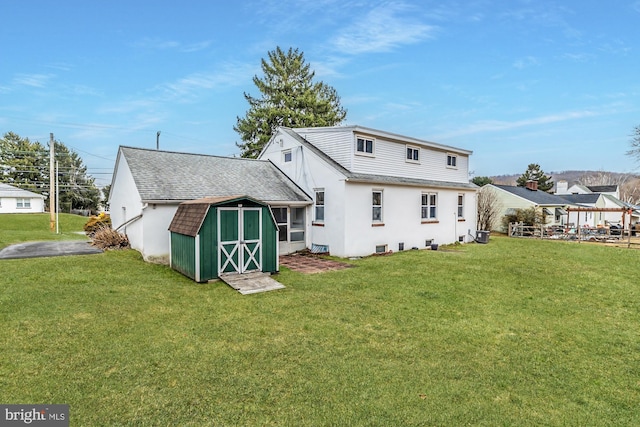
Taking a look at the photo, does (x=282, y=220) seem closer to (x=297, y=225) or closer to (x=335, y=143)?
(x=297, y=225)

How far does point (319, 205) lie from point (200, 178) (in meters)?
5.77

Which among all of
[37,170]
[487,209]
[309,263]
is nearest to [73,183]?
[37,170]

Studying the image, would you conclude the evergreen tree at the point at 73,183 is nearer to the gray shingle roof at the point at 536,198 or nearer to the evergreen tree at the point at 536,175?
the gray shingle roof at the point at 536,198

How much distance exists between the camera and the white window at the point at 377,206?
15.9m

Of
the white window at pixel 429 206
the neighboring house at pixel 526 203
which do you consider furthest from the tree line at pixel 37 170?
the neighboring house at pixel 526 203

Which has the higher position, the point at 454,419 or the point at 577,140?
the point at 577,140

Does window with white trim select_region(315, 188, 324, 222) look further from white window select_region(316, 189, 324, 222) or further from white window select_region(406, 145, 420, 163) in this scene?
white window select_region(406, 145, 420, 163)

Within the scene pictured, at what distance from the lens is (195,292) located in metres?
9.06

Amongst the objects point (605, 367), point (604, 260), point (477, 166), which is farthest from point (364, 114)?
point (605, 367)

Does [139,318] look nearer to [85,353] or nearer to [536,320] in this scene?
[85,353]

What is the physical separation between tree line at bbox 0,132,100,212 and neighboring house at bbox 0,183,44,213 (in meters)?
4.79

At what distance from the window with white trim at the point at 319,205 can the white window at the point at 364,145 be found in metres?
2.73

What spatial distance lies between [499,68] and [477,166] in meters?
33.0

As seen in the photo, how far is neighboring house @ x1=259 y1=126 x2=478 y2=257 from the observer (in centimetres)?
1497
